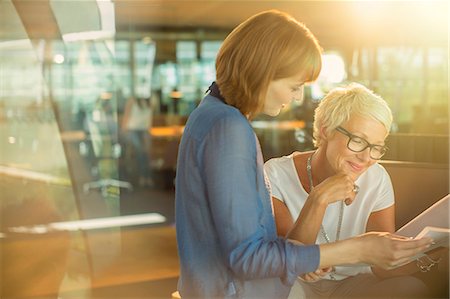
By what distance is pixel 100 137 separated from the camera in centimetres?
709

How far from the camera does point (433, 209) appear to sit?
1896 millimetres

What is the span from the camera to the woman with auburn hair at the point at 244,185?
4.72ft

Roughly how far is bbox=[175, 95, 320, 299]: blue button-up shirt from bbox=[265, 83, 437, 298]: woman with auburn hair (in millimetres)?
427

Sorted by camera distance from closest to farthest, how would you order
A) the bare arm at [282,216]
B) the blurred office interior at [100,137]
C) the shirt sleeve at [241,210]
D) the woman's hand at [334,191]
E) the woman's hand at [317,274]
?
1. the shirt sleeve at [241,210]
2. the woman's hand at [334,191]
3. the woman's hand at [317,274]
4. the bare arm at [282,216]
5. the blurred office interior at [100,137]

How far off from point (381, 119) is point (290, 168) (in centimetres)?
32

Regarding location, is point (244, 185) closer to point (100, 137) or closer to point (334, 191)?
point (334, 191)

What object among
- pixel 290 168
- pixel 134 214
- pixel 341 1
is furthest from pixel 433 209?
pixel 341 1

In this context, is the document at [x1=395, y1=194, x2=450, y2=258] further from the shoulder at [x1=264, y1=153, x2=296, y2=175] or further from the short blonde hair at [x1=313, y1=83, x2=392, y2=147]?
the shoulder at [x1=264, y1=153, x2=296, y2=175]

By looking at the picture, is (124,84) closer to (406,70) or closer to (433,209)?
(406,70)

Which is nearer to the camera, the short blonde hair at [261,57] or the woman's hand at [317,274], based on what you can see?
the short blonde hair at [261,57]

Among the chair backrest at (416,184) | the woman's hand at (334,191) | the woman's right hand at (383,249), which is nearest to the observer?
the woman's right hand at (383,249)

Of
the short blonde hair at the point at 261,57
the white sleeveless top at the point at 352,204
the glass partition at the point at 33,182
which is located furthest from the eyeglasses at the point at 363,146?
the glass partition at the point at 33,182

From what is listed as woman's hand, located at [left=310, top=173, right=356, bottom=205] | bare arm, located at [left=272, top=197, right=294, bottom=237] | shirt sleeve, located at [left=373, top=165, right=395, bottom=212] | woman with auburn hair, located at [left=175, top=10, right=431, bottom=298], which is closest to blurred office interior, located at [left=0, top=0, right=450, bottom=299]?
shirt sleeve, located at [left=373, top=165, right=395, bottom=212]

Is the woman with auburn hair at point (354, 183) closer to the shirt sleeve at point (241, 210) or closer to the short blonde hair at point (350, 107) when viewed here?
the short blonde hair at point (350, 107)
